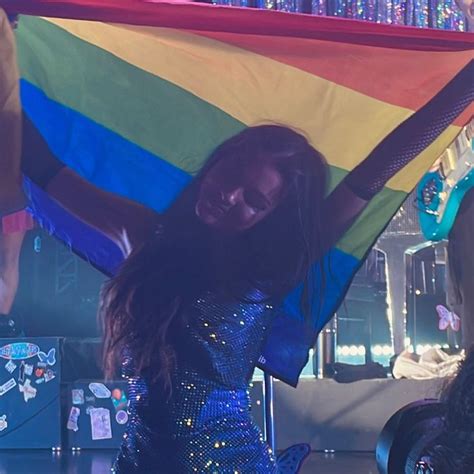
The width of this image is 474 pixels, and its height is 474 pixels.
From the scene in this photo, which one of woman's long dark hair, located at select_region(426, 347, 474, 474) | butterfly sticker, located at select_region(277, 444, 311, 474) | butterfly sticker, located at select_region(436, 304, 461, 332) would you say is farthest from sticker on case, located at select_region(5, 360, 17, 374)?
woman's long dark hair, located at select_region(426, 347, 474, 474)

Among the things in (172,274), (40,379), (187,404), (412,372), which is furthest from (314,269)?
(40,379)

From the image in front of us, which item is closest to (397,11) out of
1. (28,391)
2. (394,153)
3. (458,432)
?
(394,153)

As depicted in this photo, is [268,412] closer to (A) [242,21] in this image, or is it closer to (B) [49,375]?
(A) [242,21]

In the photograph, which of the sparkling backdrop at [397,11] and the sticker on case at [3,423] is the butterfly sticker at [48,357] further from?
the sparkling backdrop at [397,11]

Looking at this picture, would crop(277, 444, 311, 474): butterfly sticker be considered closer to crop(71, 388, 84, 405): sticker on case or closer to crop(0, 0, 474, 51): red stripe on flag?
crop(0, 0, 474, 51): red stripe on flag

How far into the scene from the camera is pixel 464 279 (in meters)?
2.02

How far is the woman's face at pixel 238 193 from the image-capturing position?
66.6 inches

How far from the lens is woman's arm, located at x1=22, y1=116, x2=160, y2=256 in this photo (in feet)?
5.55

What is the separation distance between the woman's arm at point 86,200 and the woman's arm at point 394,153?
15.3 inches

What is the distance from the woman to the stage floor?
→ 2.05 m

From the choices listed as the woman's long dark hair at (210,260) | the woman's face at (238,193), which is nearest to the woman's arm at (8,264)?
the woman's long dark hair at (210,260)

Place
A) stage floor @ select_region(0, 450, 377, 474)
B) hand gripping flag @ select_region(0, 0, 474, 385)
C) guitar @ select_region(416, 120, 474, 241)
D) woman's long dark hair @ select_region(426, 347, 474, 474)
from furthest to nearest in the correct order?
stage floor @ select_region(0, 450, 377, 474) < guitar @ select_region(416, 120, 474, 241) < hand gripping flag @ select_region(0, 0, 474, 385) < woman's long dark hair @ select_region(426, 347, 474, 474)

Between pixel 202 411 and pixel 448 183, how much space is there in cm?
85

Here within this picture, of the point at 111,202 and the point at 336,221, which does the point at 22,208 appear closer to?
the point at 111,202
